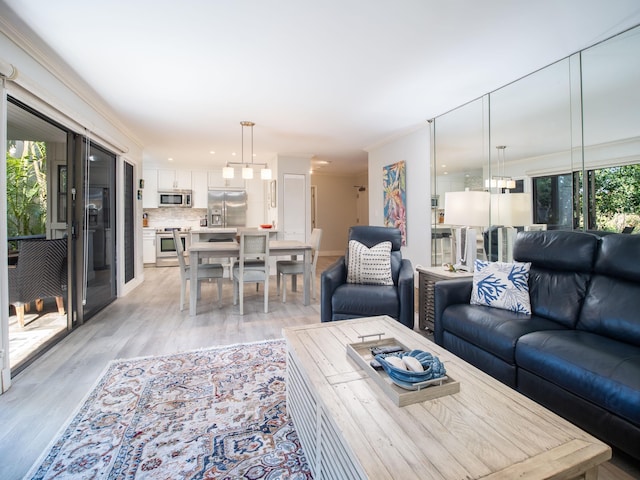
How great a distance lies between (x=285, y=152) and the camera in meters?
5.92

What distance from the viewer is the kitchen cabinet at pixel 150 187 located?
23.4ft

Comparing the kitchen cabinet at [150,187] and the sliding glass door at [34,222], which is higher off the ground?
the kitchen cabinet at [150,187]

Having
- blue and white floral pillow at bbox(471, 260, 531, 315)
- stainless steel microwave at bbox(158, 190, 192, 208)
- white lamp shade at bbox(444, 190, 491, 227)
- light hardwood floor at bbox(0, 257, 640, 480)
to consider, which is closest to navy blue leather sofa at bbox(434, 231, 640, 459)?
blue and white floral pillow at bbox(471, 260, 531, 315)

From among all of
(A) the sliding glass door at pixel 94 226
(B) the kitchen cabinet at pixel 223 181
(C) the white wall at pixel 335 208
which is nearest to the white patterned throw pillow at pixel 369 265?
(A) the sliding glass door at pixel 94 226

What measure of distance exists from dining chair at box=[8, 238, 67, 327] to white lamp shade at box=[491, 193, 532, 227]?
443 cm

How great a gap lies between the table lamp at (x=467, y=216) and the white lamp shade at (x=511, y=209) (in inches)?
13.8

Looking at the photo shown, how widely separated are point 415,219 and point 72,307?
4226 millimetres

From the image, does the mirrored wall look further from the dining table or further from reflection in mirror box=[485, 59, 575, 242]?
the dining table

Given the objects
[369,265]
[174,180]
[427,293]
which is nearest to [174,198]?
[174,180]

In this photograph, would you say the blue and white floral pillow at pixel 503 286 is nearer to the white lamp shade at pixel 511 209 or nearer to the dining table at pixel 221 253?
the white lamp shade at pixel 511 209

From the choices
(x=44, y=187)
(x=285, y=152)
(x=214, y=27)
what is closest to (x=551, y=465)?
(x=214, y=27)

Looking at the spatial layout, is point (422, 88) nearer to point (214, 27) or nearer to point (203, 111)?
point (214, 27)

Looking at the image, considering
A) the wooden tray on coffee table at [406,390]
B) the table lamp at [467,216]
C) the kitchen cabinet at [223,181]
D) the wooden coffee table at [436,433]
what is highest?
the kitchen cabinet at [223,181]

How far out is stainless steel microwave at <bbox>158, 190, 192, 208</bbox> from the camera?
23.4 feet
